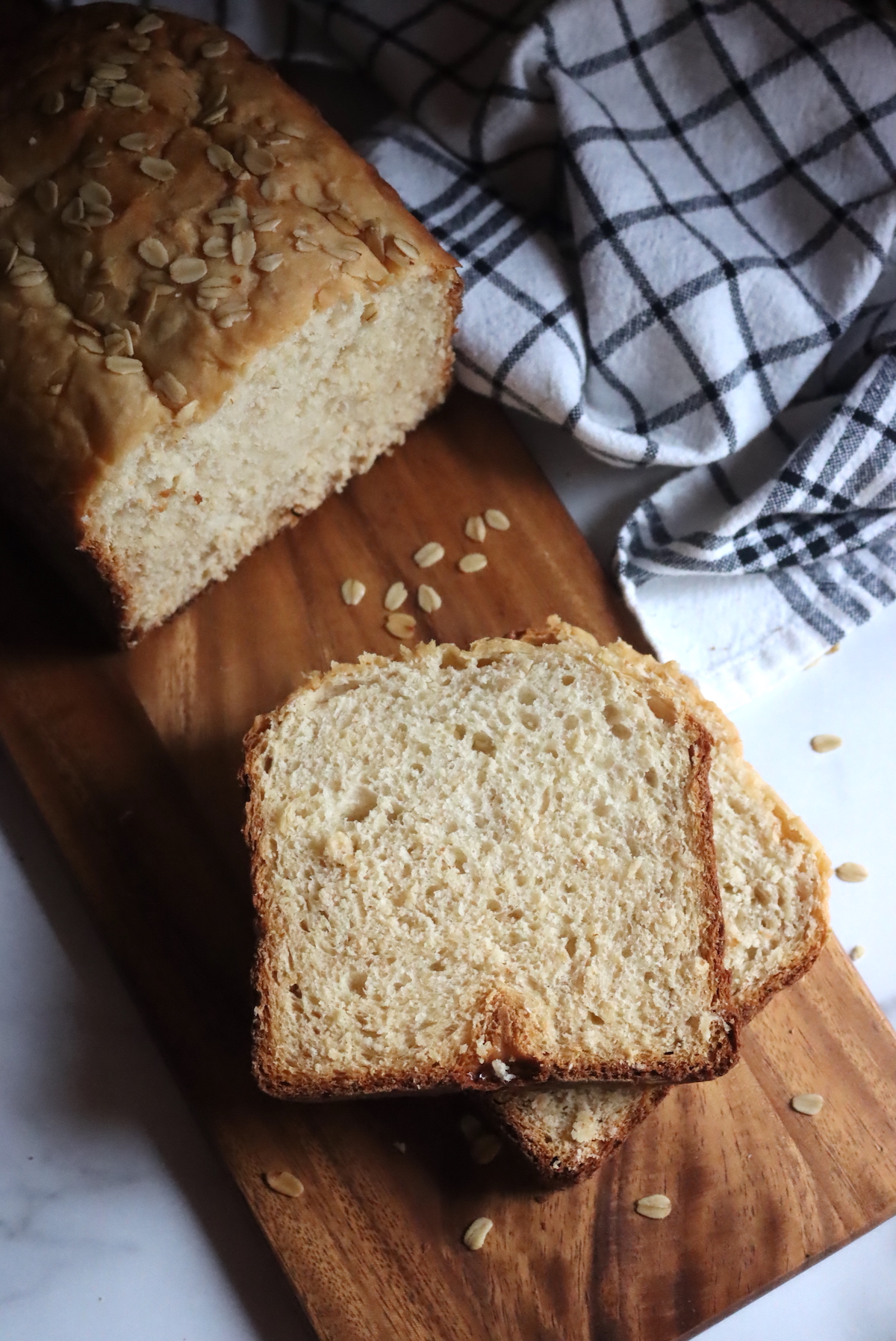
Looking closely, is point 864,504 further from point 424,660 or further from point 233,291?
point 233,291

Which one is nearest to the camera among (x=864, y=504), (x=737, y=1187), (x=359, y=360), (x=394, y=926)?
(x=394, y=926)

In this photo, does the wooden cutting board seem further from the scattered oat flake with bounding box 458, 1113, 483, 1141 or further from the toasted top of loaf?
the toasted top of loaf

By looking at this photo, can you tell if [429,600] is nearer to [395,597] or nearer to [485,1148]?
[395,597]

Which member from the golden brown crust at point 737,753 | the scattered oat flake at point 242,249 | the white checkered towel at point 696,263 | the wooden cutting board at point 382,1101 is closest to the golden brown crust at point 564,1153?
the wooden cutting board at point 382,1101

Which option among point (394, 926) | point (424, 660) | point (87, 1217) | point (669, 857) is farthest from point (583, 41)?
point (87, 1217)

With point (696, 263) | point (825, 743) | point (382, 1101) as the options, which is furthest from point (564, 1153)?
point (696, 263)

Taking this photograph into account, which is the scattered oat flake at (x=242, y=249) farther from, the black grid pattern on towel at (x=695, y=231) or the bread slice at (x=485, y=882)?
the bread slice at (x=485, y=882)
